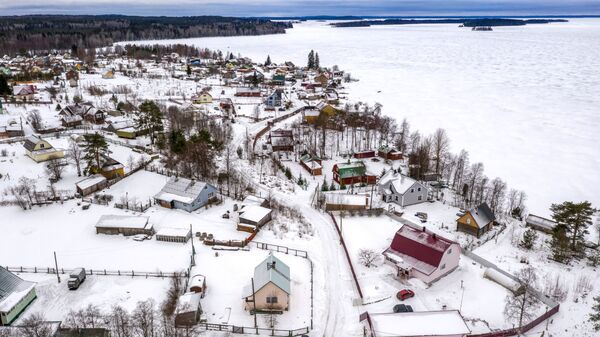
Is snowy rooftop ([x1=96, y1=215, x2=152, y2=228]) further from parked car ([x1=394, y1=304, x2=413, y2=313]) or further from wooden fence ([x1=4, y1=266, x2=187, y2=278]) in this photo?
parked car ([x1=394, y1=304, x2=413, y2=313])

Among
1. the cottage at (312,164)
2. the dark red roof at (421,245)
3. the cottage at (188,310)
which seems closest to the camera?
the cottage at (188,310)

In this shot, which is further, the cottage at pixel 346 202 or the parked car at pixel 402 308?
the cottage at pixel 346 202

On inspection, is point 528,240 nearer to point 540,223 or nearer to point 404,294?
point 540,223

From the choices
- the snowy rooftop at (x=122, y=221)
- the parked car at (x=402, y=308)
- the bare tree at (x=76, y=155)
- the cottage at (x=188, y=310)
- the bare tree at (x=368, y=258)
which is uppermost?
the bare tree at (x=76, y=155)

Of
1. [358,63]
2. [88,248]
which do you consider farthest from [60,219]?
[358,63]

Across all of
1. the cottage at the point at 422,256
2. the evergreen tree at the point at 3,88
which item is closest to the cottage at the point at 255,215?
the cottage at the point at 422,256

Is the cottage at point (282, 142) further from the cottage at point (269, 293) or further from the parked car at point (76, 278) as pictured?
the parked car at point (76, 278)
